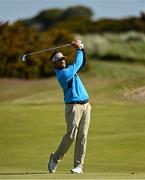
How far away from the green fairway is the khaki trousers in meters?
0.31

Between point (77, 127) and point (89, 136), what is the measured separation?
21.1 feet

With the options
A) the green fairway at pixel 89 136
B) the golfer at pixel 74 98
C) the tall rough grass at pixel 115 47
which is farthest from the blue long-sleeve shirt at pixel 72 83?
the tall rough grass at pixel 115 47

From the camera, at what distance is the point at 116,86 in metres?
26.1

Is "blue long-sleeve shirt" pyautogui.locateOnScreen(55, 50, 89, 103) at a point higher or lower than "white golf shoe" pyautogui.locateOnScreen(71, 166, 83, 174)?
higher

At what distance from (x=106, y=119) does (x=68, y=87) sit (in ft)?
30.6

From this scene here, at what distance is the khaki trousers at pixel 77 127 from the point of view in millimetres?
10359

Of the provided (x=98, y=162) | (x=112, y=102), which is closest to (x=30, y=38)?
(x=112, y=102)

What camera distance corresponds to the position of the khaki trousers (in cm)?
1036

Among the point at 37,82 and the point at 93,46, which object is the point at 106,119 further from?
the point at 93,46

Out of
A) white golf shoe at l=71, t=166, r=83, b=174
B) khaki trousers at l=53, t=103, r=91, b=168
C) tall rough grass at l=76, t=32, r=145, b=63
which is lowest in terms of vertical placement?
tall rough grass at l=76, t=32, r=145, b=63

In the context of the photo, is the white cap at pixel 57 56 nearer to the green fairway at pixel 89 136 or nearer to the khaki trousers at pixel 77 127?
the khaki trousers at pixel 77 127

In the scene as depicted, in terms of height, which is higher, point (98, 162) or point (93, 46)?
point (98, 162)

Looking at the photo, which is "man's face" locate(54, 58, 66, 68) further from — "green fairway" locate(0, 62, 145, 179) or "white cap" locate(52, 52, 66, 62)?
"green fairway" locate(0, 62, 145, 179)

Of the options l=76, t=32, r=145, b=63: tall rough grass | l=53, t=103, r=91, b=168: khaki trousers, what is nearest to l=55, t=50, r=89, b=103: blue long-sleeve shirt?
l=53, t=103, r=91, b=168: khaki trousers
